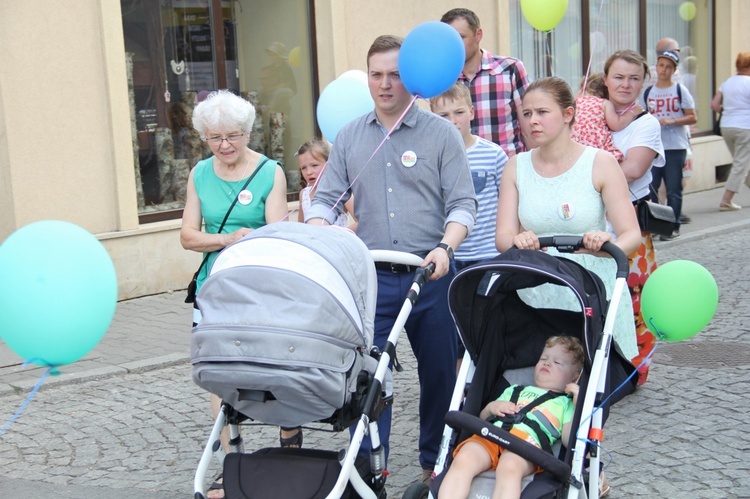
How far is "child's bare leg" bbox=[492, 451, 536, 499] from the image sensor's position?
3.66 meters

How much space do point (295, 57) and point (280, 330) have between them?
8513 mm

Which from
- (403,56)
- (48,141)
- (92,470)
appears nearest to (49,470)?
(92,470)

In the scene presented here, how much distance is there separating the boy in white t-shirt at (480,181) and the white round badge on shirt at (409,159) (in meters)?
0.92

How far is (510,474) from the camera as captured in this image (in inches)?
146

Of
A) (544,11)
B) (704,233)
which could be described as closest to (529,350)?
(544,11)

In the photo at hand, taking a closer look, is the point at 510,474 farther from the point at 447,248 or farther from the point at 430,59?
the point at 430,59

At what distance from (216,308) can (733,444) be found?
124 inches

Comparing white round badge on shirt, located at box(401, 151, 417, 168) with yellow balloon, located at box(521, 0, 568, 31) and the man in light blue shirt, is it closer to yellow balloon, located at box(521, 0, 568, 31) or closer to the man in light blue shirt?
the man in light blue shirt

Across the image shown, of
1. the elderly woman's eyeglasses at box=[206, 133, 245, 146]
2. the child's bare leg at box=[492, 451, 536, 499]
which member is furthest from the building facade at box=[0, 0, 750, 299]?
the child's bare leg at box=[492, 451, 536, 499]

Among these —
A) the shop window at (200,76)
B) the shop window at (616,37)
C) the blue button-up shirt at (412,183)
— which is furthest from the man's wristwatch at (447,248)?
the shop window at (616,37)

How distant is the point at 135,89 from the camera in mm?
9930

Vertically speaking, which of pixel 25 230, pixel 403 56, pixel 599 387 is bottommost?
pixel 599 387

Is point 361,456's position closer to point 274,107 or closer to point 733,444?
point 733,444

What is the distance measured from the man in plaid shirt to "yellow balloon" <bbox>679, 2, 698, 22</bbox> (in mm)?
12015
